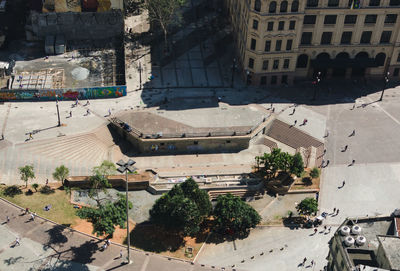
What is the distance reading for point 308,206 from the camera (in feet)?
259

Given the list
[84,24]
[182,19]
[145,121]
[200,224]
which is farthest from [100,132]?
[182,19]

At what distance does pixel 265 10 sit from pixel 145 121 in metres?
32.2

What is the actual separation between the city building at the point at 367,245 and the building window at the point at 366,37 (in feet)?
174

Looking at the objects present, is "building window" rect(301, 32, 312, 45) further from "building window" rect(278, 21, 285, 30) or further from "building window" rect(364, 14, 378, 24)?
"building window" rect(364, 14, 378, 24)

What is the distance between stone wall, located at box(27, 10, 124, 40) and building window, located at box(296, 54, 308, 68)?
42.3 m

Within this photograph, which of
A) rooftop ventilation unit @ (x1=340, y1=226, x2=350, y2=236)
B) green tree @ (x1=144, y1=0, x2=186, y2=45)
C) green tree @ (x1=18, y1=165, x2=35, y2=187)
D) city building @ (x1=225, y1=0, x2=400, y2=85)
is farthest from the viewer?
green tree @ (x1=144, y1=0, x2=186, y2=45)

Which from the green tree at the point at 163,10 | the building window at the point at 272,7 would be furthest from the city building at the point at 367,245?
the green tree at the point at 163,10

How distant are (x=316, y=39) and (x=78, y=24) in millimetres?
54315

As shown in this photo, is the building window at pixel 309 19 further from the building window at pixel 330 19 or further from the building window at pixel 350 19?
the building window at pixel 350 19

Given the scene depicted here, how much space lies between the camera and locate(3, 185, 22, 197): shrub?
264ft

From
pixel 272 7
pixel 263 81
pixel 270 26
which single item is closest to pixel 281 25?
pixel 270 26

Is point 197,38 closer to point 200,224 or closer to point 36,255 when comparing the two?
point 200,224

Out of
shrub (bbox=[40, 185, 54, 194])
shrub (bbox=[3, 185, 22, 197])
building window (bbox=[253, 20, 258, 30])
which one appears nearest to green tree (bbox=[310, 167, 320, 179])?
building window (bbox=[253, 20, 258, 30])

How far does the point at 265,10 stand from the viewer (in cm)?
9894
